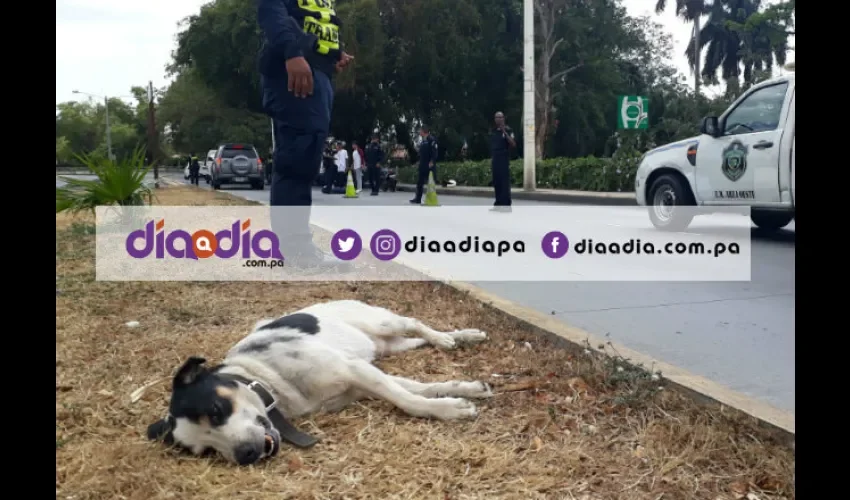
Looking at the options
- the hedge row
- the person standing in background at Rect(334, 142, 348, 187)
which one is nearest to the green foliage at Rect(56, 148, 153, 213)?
the hedge row

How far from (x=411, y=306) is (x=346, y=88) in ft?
90.1

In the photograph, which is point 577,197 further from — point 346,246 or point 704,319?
point 704,319

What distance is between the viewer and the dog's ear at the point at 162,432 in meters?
2.59

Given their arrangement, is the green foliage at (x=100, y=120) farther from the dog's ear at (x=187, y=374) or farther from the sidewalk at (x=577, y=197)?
the dog's ear at (x=187, y=374)

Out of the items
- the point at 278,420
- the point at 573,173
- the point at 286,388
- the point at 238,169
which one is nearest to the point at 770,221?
the point at 286,388

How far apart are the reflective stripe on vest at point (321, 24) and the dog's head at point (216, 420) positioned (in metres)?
3.54

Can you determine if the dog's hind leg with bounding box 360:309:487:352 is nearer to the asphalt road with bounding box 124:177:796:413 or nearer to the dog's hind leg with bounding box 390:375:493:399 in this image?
the dog's hind leg with bounding box 390:375:493:399

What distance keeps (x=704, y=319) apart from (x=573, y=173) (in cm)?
1575

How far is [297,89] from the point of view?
5.25m

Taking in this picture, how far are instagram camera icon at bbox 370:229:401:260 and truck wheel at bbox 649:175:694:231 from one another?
346cm
